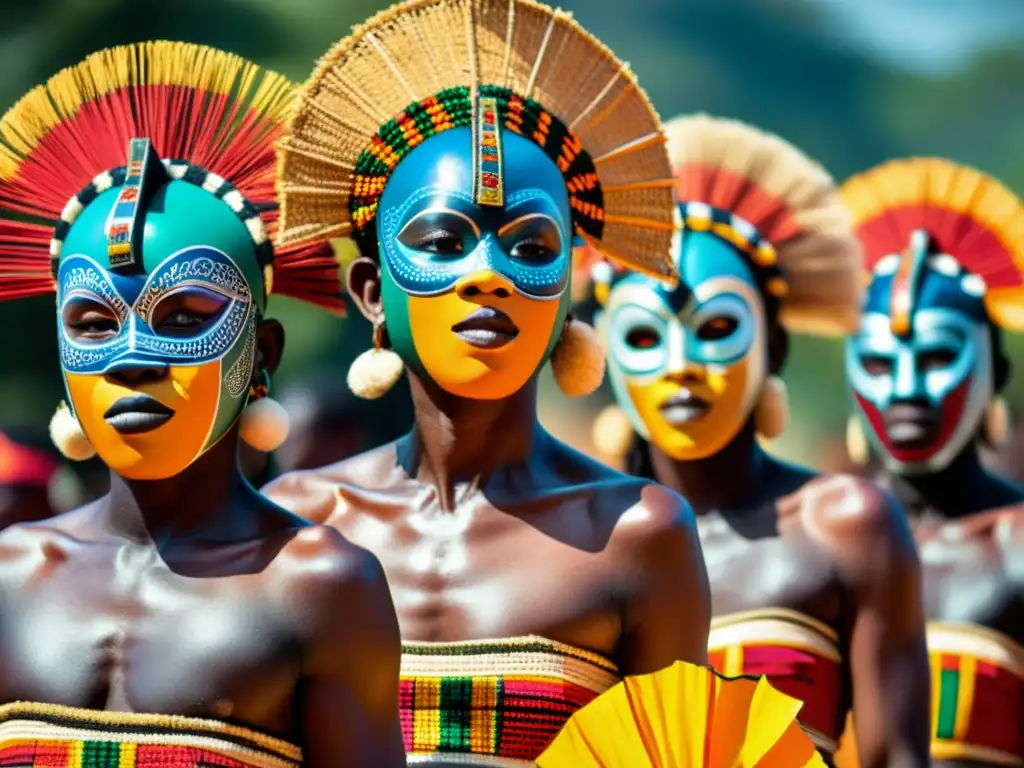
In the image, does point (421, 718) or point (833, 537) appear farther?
point (833, 537)

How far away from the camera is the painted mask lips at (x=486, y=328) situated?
5012 millimetres

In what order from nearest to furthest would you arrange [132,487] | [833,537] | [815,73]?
[132,487] → [833,537] → [815,73]

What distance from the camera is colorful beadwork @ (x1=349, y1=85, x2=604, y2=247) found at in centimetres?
521

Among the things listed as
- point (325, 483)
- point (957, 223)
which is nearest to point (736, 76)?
point (957, 223)

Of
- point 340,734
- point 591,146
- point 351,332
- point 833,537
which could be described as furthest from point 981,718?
point 351,332

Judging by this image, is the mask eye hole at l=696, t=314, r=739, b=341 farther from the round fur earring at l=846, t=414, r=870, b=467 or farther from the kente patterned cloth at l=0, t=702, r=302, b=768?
the kente patterned cloth at l=0, t=702, r=302, b=768

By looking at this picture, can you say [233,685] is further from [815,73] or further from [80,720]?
[815,73]

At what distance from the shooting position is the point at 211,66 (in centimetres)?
493

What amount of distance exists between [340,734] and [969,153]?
1472 cm

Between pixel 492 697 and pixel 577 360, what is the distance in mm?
876

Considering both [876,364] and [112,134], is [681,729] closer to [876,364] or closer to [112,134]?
[112,134]

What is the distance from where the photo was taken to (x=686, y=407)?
21.1ft

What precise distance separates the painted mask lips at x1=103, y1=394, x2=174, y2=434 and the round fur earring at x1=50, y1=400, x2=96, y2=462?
177 millimetres

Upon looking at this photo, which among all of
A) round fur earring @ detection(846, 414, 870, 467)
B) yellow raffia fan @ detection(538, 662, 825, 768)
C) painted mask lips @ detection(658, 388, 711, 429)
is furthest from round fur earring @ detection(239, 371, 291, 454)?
round fur earring @ detection(846, 414, 870, 467)
